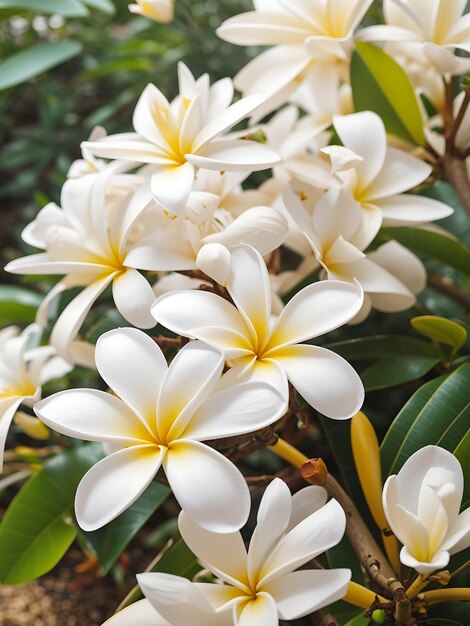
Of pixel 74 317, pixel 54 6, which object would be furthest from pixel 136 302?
pixel 54 6

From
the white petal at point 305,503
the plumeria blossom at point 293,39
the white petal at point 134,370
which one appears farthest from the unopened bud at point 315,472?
the plumeria blossom at point 293,39

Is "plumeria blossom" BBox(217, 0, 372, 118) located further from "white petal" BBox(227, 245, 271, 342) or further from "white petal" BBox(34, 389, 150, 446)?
"white petal" BBox(34, 389, 150, 446)

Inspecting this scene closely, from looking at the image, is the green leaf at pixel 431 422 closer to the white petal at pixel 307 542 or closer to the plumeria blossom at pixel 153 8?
the white petal at pixel 307 542

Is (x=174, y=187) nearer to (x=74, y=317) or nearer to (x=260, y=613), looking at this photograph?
(x=74, y=317)

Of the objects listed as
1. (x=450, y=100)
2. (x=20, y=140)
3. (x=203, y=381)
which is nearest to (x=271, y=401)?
(x=203, y=381)

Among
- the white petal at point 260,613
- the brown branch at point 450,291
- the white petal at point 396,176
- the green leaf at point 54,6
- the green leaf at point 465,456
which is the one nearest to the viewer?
the white petal at point 260,613

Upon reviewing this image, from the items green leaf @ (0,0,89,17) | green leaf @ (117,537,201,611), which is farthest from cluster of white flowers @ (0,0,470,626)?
green leaf @ (0,0,89,17)

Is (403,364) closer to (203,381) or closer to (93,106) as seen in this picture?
(203,381)
